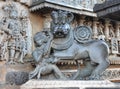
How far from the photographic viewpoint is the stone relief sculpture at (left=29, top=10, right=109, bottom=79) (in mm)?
4414

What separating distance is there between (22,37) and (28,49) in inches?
13.3

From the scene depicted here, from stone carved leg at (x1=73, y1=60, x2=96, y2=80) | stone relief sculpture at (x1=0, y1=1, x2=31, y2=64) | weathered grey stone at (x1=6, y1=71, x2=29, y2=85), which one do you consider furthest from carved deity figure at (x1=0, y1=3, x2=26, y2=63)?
stone carved leg at (x1=73, y1=60, x2=96, y2=80)

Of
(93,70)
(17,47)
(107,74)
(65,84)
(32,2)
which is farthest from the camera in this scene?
(107,74)

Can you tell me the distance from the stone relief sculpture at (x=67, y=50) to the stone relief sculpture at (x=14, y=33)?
229cm

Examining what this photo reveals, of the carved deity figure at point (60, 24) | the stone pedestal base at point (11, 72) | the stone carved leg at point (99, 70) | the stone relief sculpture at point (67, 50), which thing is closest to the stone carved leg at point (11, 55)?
the stone pedestal base at point (11, 72)

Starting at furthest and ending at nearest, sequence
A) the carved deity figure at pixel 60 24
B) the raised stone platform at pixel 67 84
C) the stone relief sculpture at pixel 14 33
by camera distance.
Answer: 1. the stone relief sculpture at pixel 14 33
2. the carved deity figure at pixel 60 24
3. the raised stone platform at pixel 67 84

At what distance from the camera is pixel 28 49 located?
7.02 meters

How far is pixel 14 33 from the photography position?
6824mm

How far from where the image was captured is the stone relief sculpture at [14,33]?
263 inches

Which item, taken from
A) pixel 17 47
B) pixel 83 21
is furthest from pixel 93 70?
pixel 83 21

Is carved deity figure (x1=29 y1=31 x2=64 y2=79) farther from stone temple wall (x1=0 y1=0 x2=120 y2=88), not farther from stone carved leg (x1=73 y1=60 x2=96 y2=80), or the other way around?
stone temple wall (x1=0 y1=0 x2=120 y2=88)

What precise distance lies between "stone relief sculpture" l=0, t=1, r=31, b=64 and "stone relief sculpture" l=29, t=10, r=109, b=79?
2.29 metres

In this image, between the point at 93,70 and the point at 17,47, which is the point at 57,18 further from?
the point at 17,47

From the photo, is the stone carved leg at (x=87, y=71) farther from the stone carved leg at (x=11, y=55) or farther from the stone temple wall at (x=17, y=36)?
the stone carved leg at (x=11, y=55)
